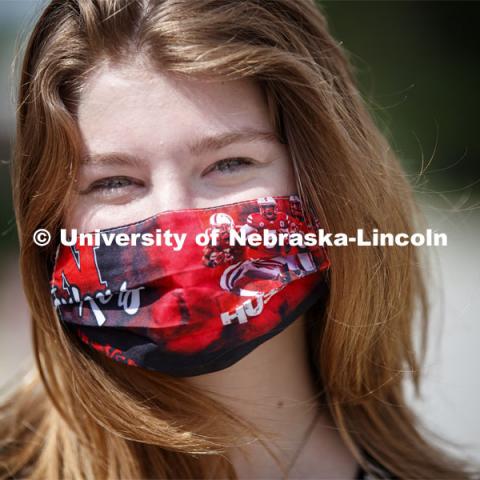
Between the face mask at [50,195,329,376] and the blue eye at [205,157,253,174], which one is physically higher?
the blue eye at [205,157,253,174]

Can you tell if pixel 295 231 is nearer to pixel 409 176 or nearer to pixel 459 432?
pixel 409 176

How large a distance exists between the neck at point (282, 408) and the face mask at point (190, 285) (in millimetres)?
179

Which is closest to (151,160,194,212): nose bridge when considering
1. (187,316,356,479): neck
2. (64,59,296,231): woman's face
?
(64,59,296,231): woman's face

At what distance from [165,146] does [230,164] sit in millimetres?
183

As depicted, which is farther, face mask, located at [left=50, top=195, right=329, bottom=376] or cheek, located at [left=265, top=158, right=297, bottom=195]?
cheek, located at [left=265, top=158, right=297, bottom=195]

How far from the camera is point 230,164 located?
1591 mm

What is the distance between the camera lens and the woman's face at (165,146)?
1.52m

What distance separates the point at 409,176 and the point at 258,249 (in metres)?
0.76

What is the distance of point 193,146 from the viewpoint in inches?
60.1

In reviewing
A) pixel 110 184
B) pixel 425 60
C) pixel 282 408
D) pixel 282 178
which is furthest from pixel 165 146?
pixel 425 60

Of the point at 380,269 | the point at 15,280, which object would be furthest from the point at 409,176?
the point at 15,280

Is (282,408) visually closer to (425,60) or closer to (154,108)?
(154,108)

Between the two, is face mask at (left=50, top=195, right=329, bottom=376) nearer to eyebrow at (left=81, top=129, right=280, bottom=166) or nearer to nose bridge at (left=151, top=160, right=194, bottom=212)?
nose bridge at (left=151, top=160, right=194, bottom=212)

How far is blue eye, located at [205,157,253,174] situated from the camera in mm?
1573
